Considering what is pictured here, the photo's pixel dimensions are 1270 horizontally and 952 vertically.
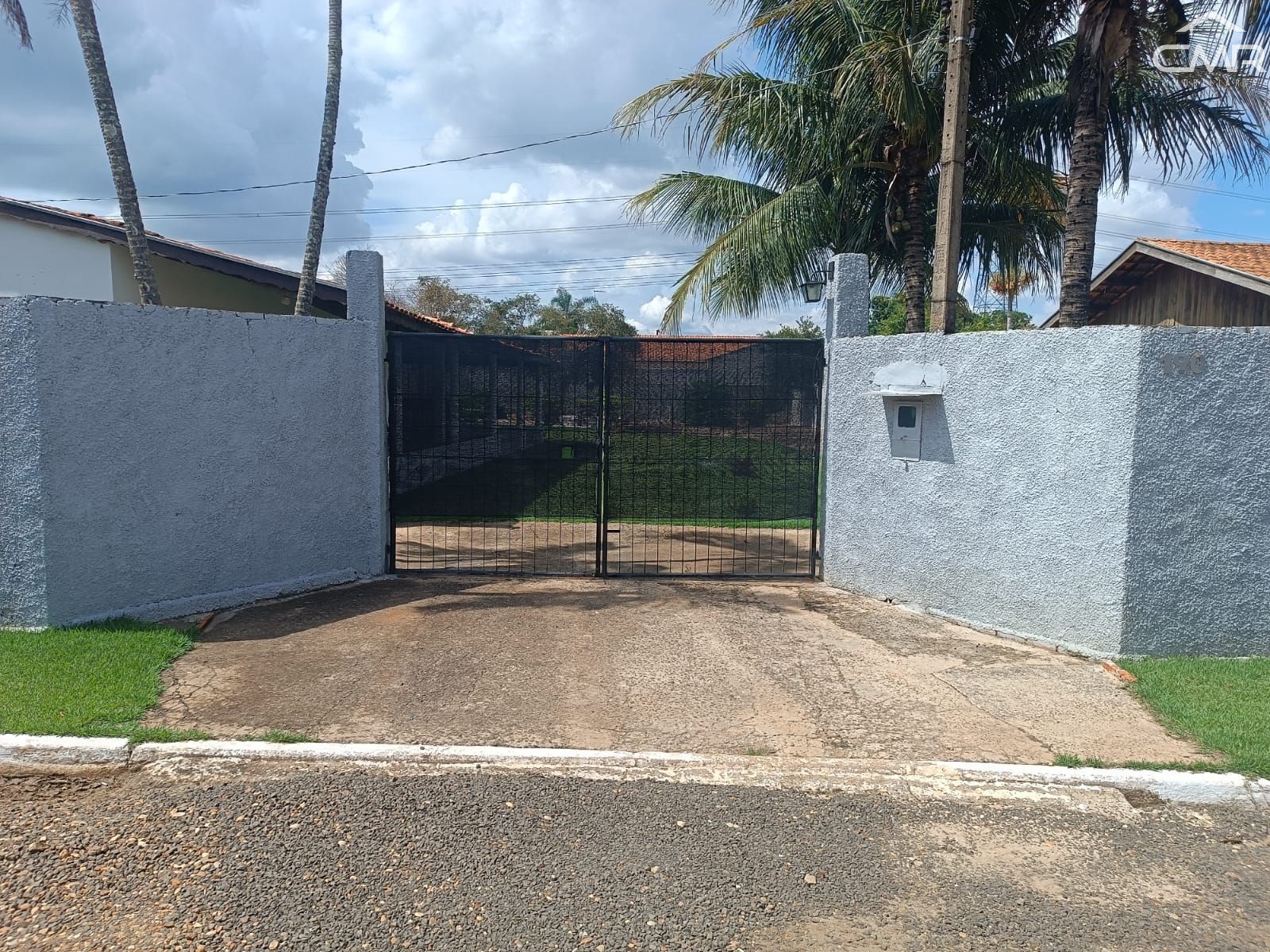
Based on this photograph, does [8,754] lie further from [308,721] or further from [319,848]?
[319,848]

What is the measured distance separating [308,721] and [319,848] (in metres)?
1.39

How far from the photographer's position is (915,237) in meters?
12.0

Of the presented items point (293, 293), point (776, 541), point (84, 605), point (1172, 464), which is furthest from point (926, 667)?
point (293, 293)

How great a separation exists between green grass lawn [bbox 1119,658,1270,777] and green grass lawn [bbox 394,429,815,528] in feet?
11.3

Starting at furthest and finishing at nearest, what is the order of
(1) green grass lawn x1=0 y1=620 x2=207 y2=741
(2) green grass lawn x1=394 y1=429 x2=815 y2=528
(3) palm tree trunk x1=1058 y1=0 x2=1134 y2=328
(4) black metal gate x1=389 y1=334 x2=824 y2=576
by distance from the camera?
(2) green grass lawn x1=394 y1=429 x2=815 y2=528 → (4) black metal gate x1=389 y1=334 x2=824 y2=576 → (3) palm tree trunk x1=1058 y1=0 x2=1134 y2=328 → (1) green grass lawn x1=0 y1=620 x2=207 y2=741

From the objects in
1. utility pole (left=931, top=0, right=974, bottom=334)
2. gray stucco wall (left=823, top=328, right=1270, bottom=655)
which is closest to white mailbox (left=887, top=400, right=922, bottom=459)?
gray stucco wall (left=823, top=328, right=1270, bottom=655)

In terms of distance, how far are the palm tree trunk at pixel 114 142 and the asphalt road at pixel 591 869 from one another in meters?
5.93

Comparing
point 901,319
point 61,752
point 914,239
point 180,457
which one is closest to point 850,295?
Result: point 914,239

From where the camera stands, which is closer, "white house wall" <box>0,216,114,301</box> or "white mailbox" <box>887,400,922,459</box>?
"white mailbox" <box>887,400,922,459</box>

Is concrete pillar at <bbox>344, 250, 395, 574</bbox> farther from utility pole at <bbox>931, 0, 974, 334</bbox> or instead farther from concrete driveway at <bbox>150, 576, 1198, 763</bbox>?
utility pole at <bbox>931, 0, 974, 334</bbox>

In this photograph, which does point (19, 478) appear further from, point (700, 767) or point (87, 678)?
point (700, 767)

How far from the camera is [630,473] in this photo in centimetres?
894

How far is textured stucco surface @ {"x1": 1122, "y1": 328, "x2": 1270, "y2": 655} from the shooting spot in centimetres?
604

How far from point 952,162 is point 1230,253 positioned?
843 centimetres
